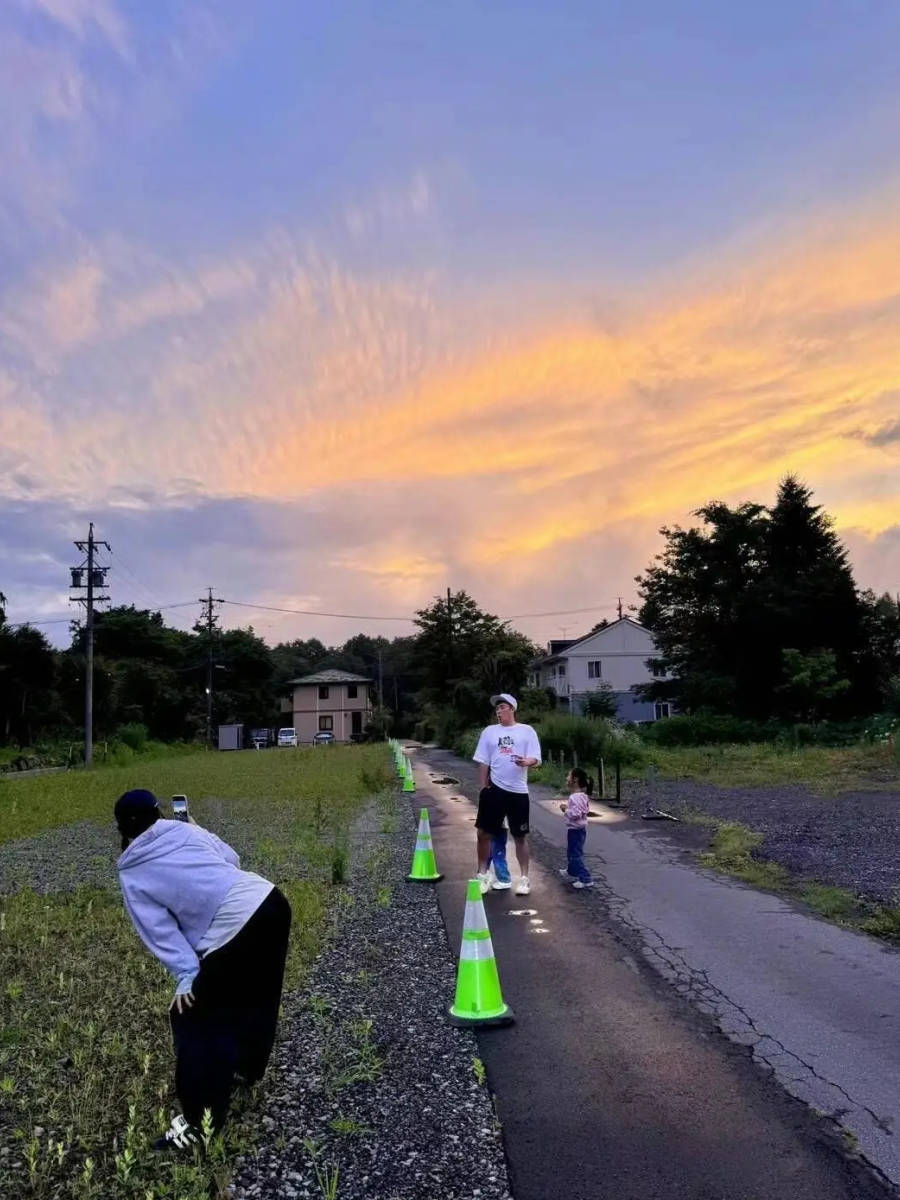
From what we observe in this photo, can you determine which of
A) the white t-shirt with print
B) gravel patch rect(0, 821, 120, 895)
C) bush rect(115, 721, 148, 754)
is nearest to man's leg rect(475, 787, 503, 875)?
the white t-shirt with print

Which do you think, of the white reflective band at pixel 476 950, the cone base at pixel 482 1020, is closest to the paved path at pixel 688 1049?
the cone base at pixel 482 1020

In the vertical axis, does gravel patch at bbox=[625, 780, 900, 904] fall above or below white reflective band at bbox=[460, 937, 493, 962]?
below

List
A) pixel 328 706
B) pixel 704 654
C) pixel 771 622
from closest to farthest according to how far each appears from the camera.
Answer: pixel 771 622
pixel 704 654
pixel 328 706

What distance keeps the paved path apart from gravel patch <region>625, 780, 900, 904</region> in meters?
1.71

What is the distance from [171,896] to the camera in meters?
3.53

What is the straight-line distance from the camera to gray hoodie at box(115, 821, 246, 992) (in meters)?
3.49

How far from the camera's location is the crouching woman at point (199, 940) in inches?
137

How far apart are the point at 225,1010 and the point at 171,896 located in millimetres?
509

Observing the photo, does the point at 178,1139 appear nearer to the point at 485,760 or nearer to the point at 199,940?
the point at 199,940

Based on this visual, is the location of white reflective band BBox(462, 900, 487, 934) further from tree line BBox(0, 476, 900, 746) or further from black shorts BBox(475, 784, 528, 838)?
tree line BBox(0, 476, 900, 746)

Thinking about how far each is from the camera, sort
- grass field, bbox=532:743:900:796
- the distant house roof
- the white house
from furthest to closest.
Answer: the distant house roof
the white house
grass field, bbox=532:743:900:796

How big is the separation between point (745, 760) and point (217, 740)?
50.0m

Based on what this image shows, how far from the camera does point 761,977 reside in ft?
18.6

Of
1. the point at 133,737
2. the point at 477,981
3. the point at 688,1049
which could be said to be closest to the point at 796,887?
the point at 688,1049
